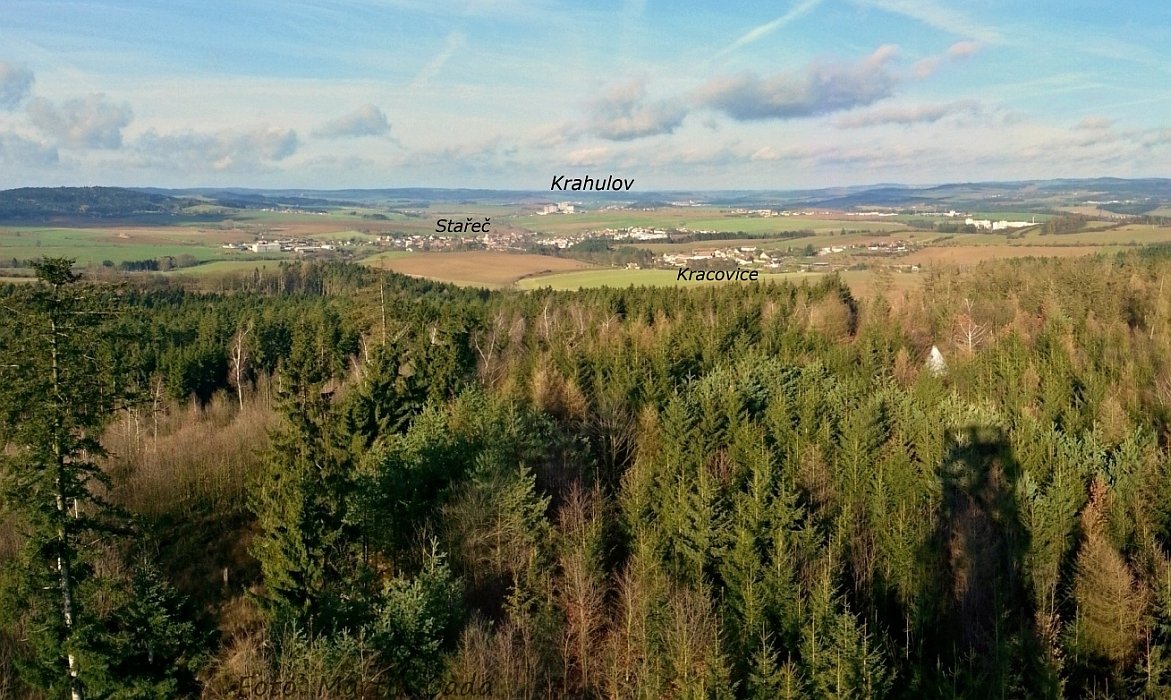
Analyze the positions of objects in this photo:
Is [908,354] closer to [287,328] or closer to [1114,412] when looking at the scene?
[1114,412]

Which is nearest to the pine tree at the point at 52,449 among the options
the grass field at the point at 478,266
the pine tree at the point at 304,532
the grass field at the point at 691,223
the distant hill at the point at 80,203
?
the pine tree at the point at 304,532

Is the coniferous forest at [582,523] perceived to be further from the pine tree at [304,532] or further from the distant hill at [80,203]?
the distant hill at [80,203]

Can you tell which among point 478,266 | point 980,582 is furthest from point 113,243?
point 980,582

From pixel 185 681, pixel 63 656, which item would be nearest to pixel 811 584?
pixel 185 681

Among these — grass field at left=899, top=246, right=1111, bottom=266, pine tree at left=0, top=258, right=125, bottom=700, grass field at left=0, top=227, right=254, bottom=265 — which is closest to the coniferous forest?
pine tree at left=0, top=258, right=125, bottom=700

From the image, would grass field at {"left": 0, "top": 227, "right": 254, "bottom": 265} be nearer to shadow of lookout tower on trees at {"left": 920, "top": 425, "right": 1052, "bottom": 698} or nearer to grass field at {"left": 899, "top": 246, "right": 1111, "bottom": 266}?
shadow of lookout tower on trees at {"left": 920, "top": 425, "right": 1052, "bottom": 698}

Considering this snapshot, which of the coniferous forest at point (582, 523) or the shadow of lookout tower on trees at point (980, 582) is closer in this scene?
the coniferous forest at point (582, 523)
